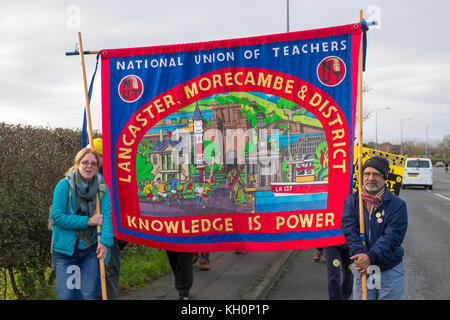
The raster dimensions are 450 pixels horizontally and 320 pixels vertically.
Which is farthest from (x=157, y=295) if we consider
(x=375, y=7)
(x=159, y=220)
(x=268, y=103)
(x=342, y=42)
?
(x=375, y=7)

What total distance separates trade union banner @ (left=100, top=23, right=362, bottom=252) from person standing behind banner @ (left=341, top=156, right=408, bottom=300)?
80 cm

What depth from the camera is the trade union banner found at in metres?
4.45

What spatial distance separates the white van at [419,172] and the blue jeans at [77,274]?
27.7m

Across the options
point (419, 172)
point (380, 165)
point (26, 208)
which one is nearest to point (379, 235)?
point (380, 165)

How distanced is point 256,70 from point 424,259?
5.92 meters

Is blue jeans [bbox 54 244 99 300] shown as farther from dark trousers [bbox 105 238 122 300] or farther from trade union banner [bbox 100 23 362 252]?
trade union banner [bbox 100 23 362 252]

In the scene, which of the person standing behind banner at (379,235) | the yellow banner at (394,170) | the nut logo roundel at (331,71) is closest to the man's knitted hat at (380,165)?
the person standing behind banner at (379,235)

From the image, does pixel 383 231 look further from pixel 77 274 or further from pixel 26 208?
pixel 26 208

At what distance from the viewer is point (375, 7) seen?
4.11m

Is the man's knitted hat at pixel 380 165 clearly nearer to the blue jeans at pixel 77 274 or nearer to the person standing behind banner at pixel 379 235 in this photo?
the person standing behind banner at pixel 379 235

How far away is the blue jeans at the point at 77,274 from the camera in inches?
144

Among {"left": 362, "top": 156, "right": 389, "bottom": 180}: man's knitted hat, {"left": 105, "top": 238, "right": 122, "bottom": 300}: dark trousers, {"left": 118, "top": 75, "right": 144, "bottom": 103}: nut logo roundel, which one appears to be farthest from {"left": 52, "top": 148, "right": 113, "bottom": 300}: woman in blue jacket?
{"left": 362, "top": 156, "right": 389, "bottom": 180}: man's knitted hat
